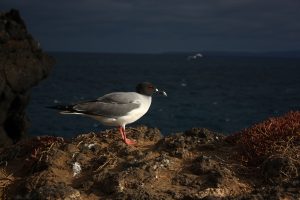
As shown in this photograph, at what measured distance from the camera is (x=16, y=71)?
1877 inches

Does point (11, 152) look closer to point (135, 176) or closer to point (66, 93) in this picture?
point (135, 176)

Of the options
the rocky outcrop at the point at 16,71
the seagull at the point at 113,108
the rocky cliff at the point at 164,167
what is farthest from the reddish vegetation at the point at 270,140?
the rocky outcrop at the point at 16,71

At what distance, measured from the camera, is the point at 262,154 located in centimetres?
897

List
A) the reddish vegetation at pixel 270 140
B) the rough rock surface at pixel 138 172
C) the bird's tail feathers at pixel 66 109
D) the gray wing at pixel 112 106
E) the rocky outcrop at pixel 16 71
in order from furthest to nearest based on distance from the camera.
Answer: the rocky outcrop at pixel 16 71 < the gray wing at pixel 112 106 < the bird's tail feathers at pixel 66 109 < the reddish vegetation at pixel 270 140 < the rough rock surface at pixel 138 172

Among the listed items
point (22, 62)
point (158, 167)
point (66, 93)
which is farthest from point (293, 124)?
point (66, 93)

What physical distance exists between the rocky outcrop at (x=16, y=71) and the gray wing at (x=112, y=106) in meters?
33.7

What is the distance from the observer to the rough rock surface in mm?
7457

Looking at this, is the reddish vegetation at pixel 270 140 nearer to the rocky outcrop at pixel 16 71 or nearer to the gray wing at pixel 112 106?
the gray wing at pixel 112 106

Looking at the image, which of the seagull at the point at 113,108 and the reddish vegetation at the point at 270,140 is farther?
the seagull at the point at 113,108

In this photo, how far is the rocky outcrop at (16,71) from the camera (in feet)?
148

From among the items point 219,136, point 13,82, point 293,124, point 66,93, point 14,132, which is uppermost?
point 293,124

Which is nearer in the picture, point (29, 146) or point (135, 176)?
A: point (135, 176)

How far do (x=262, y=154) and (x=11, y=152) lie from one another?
595 cm

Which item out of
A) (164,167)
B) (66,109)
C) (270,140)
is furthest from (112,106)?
(270,140)
